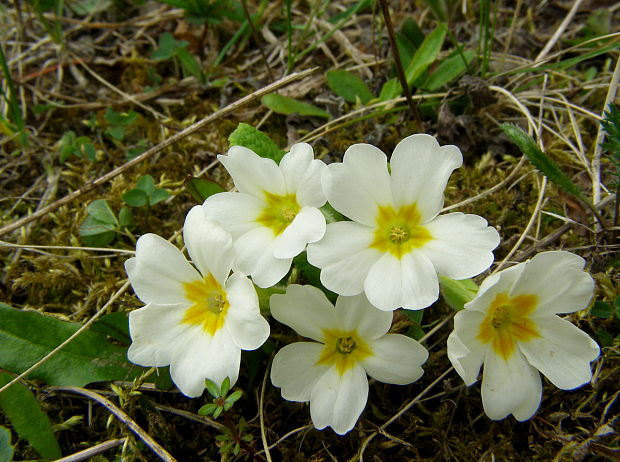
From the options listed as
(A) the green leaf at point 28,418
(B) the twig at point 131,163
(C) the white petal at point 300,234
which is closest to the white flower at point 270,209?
(C) the white petal at point 300,234

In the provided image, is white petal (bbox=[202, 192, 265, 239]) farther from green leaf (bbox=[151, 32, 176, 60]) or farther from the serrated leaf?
green leaf (bbox=[151, 32, 176, 60])

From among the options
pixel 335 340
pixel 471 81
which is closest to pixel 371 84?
pixel 471 81

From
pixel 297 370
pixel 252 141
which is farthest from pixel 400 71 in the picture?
pixel 297 370

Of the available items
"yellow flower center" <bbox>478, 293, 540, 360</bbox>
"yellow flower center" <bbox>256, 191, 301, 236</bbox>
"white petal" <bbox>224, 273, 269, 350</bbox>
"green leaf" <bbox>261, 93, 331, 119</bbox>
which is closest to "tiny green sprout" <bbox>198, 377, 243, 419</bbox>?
"white petal" <bbox>224, 273, 269, 350</bbox>

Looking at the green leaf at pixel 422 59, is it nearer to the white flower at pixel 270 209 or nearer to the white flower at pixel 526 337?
the white flower at pixel 270 209

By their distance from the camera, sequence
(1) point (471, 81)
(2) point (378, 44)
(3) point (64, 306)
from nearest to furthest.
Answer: (3) point (64, 306) < (1) point (471, 81) < (2) point (378, 44)

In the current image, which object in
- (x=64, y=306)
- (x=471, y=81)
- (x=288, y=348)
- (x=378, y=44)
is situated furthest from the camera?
(x=378, y=44)

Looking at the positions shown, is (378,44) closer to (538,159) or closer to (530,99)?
(530,99)
